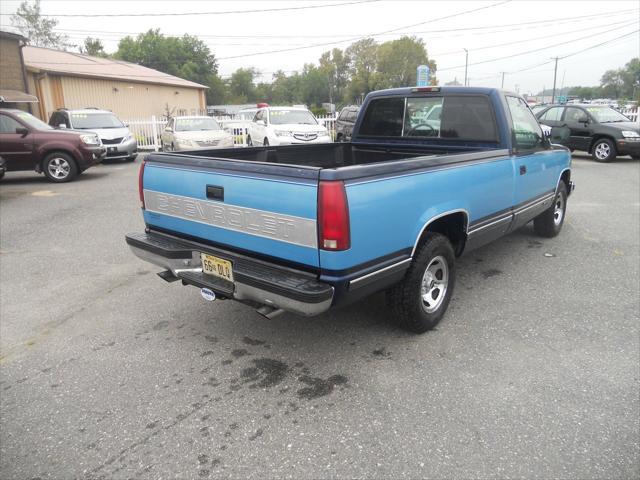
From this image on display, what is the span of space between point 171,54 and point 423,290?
279 ft

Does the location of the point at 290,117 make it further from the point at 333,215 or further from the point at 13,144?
the point at 333,215

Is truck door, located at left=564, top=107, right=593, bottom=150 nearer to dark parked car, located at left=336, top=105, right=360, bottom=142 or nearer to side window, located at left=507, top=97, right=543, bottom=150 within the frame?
dark parked car, located at left=336, top=105, right=360, bottom=142

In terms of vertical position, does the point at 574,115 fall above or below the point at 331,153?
above

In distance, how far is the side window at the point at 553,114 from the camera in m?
14.8

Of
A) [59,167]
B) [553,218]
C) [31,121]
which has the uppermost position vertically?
[31,121]

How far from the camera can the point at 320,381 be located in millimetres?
3109

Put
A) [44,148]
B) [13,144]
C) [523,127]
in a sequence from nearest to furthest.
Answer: [523,127], [13,144], [44,148]

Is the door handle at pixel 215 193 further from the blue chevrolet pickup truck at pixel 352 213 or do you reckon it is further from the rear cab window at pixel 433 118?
the rear cab window at pixel 433 118

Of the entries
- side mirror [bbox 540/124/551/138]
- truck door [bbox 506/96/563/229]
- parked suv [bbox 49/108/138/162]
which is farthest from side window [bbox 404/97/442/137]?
parked suv [bbox 49/108/138/162]

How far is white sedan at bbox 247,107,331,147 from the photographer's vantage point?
586 inches

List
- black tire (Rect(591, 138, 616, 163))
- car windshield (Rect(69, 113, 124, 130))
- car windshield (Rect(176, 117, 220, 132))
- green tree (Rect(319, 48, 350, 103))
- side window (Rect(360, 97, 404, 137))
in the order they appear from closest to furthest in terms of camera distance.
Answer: side window (Rect(360, 97, 404, 137))
black tire (Rect(591, 138, 616, 163))
car windshield (Rect(69, 113, 124, 130))
car windshield (Rect(176, 117, 220, 132))
green tree (Rect(319, 48, 350, 103))

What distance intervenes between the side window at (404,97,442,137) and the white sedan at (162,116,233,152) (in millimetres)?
9822

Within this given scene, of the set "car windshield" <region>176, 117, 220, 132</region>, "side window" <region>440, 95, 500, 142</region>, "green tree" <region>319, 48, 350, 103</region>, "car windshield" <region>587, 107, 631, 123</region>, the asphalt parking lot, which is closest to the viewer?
the asphalt parking lot

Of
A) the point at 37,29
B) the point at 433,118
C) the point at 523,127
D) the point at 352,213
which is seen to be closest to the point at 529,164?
the point at 523,127
